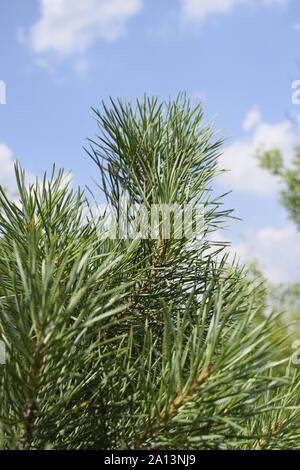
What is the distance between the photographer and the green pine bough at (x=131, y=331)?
16.2 inches

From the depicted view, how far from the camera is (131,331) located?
45 cm

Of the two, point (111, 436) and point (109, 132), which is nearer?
point (111, 436)

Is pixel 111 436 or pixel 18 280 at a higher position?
pixel 18 280

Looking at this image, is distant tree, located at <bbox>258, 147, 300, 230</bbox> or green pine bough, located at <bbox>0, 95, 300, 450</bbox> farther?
distant tree, located at <bbox>258, 147, 300, 230</bbox>

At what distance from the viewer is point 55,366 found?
0.44 m

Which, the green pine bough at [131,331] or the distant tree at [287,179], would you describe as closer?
the green pine bough at [131,331]

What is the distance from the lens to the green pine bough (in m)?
0.41

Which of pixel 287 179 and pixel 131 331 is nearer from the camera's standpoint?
pixel 131 331
